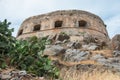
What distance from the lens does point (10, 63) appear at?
21.9 feet

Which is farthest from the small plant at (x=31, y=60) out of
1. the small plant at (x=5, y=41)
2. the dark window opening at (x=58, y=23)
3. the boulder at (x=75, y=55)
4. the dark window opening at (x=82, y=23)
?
the dark window opening at (x=82, y=23)

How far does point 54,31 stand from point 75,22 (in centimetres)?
283

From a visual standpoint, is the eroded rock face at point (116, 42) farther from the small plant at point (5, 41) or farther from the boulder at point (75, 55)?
the small plant at point (5, 41)

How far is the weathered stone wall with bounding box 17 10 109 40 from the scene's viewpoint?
96.1 ft

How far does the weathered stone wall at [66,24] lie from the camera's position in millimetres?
29297

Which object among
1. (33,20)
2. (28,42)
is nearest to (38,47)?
(28,42)

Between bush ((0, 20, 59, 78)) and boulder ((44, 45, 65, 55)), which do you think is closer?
bush ((0, 20, 59, 78))

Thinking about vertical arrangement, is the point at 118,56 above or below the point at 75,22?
below

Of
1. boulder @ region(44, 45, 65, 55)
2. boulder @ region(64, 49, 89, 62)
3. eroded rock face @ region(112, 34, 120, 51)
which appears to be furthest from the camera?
eroded rock face @ region(112, 34, 120, 51)

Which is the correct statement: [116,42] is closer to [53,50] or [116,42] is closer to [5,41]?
[53,50]

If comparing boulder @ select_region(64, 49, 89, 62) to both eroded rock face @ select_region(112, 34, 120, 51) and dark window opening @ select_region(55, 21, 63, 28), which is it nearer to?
eroded rock face @ select_region(112, 34, 120, 51)

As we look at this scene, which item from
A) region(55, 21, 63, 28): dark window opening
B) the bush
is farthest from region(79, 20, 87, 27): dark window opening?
the bush

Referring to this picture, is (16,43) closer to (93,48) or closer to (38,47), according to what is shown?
(38,47)

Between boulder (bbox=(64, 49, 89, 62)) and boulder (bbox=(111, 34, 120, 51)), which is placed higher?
boulder (bbox=(111, 34, 120, 51))
